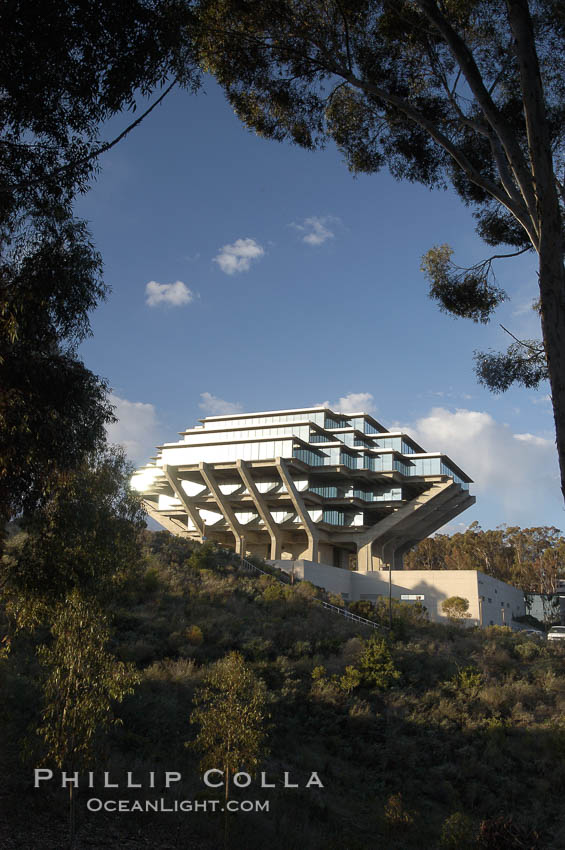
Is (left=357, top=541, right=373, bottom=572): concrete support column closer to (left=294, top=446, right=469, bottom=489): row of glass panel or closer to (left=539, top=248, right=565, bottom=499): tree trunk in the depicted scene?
(left=294, top=446, right=469, bottom=489): row of glass panel

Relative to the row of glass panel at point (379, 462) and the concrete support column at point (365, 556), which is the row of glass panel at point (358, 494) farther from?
the concrete support column at point (365, 556)

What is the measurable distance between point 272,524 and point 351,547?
43.7 ft

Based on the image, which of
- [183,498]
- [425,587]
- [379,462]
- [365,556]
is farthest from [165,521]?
[425,587]

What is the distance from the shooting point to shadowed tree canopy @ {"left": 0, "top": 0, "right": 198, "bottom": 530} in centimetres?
1034

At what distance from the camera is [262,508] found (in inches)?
2437

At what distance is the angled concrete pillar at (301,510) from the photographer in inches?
2339

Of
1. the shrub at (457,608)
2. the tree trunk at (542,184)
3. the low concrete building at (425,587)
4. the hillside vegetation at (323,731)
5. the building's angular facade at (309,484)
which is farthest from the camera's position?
the building's angular facade at (309,484)

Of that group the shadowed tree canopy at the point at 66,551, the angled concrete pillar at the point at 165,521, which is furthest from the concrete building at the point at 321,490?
the shadowed tree canopy at the point at 66,551

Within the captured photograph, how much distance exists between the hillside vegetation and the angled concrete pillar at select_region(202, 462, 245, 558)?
26.9 m

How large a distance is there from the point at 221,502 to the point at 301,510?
8381 mm

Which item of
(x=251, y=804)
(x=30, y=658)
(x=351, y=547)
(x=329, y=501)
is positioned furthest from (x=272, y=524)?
(x=251, y=804)

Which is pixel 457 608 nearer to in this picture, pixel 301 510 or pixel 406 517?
pixel 406 517

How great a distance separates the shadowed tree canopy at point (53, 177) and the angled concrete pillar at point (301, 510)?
47906 millimetres

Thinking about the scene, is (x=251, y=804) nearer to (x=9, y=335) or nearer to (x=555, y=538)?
(x=9, y=335)
